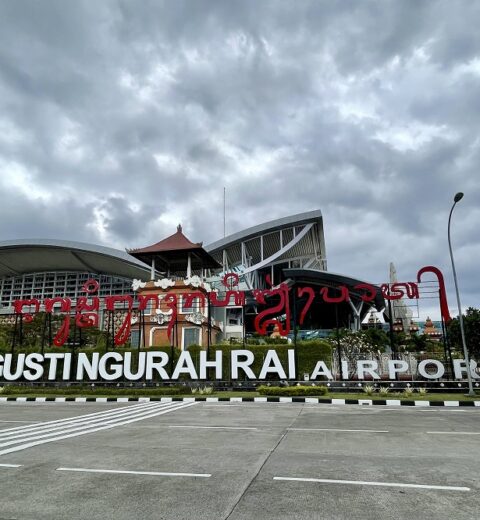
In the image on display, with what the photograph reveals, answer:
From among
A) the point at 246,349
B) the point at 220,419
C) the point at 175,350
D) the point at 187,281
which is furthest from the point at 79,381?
the point at 220,419

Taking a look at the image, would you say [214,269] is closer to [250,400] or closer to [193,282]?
[193,282]

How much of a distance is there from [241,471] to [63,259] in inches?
2276

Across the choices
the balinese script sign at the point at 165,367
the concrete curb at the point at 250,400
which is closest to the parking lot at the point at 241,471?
the concrete curb at the point at 250,400

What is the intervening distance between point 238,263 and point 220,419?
51.8m

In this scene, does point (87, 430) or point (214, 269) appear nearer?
point (87, 430)

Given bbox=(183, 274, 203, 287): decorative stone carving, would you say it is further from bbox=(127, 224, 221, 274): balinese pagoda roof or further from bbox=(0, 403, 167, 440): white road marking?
bbox=(0, 403, 167, 440): white road marking

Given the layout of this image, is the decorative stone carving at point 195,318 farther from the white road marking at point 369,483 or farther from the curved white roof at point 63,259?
the white road marking at point 369,483

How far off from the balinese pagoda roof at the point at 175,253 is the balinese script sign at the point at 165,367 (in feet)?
50.5

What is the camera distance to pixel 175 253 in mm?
42812

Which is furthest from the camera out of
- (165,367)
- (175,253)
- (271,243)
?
(271,243)

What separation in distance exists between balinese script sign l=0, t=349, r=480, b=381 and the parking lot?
12541mm

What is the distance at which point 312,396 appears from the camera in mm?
21531

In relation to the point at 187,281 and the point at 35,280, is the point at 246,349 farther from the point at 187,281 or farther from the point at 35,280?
the point at 35,280

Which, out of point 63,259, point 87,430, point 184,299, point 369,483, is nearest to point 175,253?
point 184,299
